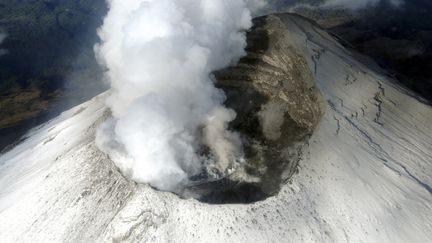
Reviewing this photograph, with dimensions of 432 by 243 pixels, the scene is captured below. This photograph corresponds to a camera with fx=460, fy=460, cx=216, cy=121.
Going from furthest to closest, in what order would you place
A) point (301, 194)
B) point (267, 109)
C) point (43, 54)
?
point (43, 54) < point (267, 109) < point (301, 194)

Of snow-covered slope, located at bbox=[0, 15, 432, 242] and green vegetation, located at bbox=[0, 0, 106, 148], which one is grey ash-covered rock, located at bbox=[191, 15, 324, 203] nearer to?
snow-covered slope, located at bbox=[0, 15, 432, 242]

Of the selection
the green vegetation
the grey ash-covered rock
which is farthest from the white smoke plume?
the green vegetation

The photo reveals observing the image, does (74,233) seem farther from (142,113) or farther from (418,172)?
(418,172)

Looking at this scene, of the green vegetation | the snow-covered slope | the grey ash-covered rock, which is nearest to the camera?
the snow-covered slope

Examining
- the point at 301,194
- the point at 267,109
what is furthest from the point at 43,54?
the point at 301,194

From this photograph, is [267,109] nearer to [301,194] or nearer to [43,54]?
[301,194]

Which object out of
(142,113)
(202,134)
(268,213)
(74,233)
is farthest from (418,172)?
(74,233)

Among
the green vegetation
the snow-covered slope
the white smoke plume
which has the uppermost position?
the white smoke plume
